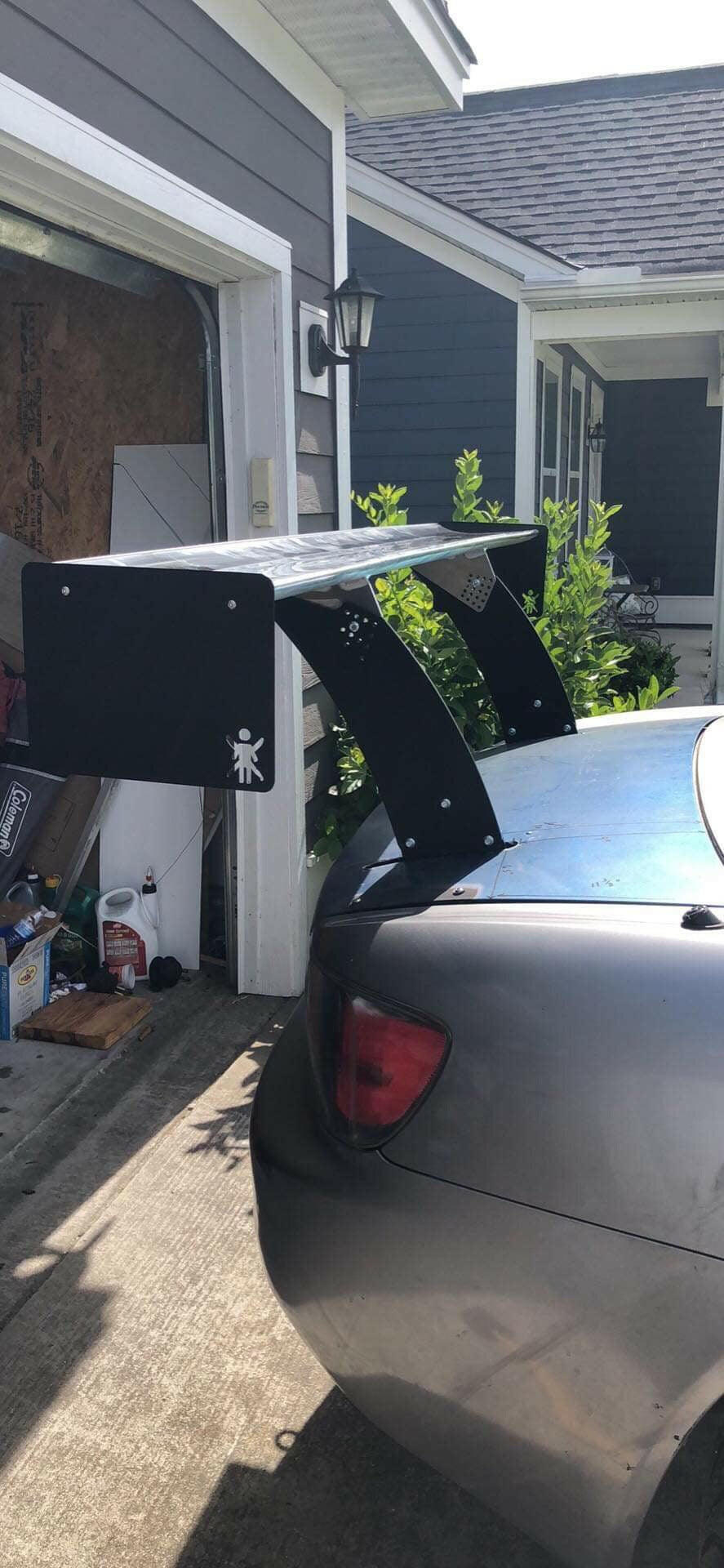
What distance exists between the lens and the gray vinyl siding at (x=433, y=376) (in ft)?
25.0

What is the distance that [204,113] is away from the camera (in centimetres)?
361

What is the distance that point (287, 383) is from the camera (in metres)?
4.26

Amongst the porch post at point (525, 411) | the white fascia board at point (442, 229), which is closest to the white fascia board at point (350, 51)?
the white fascia board at point (442, 229)

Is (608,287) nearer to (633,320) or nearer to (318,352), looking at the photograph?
(633,320)

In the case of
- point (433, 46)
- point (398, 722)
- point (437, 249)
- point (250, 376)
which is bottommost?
point (398, 722)

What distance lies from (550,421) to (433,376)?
2106mm

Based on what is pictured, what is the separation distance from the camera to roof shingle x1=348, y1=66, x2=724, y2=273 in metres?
8.20

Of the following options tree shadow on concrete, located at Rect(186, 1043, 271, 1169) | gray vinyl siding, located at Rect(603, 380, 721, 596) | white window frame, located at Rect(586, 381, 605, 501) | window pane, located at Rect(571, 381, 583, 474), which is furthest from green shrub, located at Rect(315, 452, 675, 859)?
gray vinyl siding, located at Rect(603, 380, 721, 596)

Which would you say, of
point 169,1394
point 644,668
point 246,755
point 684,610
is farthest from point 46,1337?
point 684,610

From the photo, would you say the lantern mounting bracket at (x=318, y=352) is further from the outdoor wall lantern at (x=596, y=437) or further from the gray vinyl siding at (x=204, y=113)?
the outdoor wall lantern at (x=596, y=437)

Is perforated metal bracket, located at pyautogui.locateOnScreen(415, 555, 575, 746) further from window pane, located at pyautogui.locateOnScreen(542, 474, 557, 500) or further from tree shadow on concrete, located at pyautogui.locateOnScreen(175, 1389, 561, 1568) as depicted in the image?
window pane, located at pyautogui.locateOnScreen(542, 474, 557, 500)

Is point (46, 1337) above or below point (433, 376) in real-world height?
below

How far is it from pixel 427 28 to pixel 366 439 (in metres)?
3.40

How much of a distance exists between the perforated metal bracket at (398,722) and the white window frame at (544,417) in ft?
21.5
